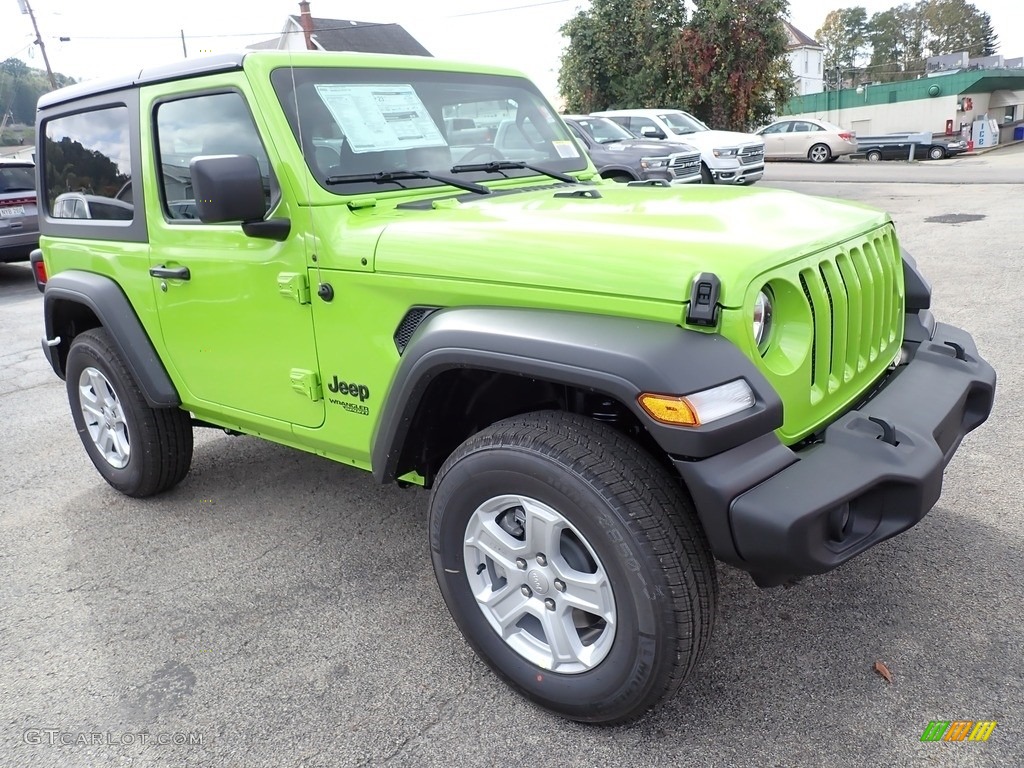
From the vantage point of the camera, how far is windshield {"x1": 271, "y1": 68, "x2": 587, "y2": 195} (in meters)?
2.93

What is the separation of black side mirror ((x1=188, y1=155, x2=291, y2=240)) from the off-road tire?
148 centimetres

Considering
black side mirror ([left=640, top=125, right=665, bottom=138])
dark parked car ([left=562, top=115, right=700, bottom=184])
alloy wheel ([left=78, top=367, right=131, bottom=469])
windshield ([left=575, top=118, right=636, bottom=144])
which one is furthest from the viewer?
windshield ([left=575, top=118, right=636, bottom=144])

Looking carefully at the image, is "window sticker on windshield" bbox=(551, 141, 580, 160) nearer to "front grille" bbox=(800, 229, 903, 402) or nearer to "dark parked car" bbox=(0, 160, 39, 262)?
"front grille" bbox=(800, 229, 903, 402)

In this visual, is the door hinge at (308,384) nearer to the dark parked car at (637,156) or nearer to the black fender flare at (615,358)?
the black fender flare at (615,358)

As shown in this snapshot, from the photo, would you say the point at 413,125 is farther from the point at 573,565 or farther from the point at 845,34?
the point at 845,34

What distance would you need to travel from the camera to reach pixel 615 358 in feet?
6.58

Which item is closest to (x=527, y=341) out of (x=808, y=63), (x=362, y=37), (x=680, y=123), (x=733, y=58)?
(x=680, y=123)

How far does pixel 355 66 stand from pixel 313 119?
40 centimetres

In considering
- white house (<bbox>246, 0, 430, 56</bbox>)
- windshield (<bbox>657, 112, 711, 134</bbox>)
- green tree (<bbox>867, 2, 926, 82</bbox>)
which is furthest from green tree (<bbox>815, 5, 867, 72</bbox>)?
windshield (<bbox>657, 112, 711, 134</bbox>)

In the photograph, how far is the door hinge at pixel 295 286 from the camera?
283 cm

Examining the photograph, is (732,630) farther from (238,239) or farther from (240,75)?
(240,75)

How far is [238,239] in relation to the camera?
3.03 meters

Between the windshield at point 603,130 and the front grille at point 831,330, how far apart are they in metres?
11.8
